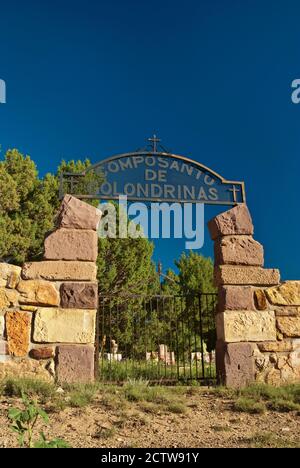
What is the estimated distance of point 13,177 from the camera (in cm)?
1548

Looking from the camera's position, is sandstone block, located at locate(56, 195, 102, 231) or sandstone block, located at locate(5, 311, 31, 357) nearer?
sandstone block, located at locate(5, 311, 31, 357)

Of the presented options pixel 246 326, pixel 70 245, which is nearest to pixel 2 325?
pixel 70 245

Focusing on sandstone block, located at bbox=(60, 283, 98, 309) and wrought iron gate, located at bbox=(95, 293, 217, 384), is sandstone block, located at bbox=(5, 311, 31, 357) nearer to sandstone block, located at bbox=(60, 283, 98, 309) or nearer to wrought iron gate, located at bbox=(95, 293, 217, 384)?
sandstone block, located at bbox=(60, 283, 98, 309)

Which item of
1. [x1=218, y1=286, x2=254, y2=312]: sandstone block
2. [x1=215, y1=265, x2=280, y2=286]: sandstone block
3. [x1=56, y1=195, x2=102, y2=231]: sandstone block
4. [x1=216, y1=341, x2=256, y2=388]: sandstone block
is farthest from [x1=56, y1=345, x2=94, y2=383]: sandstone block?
[x1=215, y1=265, x2=280, y2=286]: sandstone block

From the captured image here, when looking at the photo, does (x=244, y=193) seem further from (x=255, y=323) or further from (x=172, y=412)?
(x=172, y=412)

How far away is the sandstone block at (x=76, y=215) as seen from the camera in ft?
21.1

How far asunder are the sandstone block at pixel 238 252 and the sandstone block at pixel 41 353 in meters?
2.69

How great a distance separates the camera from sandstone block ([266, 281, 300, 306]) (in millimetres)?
6648

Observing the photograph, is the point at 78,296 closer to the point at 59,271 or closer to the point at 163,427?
the point at 59,271

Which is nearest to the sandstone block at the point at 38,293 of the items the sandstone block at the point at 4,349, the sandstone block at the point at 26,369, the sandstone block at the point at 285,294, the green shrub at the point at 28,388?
the sandstone block at the point at 4,349

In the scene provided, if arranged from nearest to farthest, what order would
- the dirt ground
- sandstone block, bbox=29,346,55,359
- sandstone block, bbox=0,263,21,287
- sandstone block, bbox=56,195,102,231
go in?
the dirt ground
sandstone block, bbox=29,346,55,359
sandstone block, bbox=0,263,21,287
sandstone block, bbox=56,195,102,231

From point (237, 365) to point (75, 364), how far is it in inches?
86.1

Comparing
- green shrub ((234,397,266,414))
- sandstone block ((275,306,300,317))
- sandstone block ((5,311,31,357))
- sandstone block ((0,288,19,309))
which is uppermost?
sandstone block ((0,288,19,309))

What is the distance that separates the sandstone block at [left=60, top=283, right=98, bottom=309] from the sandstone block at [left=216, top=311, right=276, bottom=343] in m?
1.81
